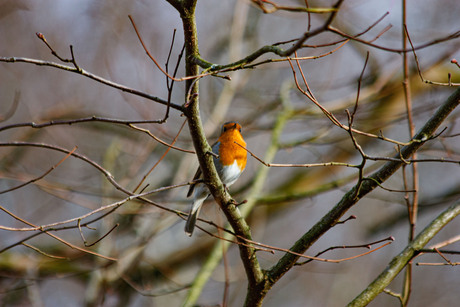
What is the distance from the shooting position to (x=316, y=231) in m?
2.60

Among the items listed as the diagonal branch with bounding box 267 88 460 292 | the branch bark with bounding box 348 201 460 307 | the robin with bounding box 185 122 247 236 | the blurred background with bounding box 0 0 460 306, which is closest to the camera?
the diagonal branch with bounding box 267 88 460 292

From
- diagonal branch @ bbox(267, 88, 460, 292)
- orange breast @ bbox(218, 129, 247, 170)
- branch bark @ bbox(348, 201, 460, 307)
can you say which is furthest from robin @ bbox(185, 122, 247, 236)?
branch bark @ bbox(348, 201, 460, 307)

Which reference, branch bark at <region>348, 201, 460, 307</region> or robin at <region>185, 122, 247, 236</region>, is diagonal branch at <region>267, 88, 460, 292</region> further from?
robin at <region>185, 122, 247, 236</region>

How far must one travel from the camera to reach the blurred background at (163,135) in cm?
542

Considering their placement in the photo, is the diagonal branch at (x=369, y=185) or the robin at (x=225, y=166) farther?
the robin at (x=225, y=166)

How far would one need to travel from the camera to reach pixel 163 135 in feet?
17.7

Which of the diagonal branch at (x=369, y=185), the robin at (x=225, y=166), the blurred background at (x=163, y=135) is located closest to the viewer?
the diagonal branch at (x=369, y=185)

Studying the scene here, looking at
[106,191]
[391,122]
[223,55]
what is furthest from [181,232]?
[391,122]

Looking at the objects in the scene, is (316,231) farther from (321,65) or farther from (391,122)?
(321,65)

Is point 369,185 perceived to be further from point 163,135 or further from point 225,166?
point 163,135

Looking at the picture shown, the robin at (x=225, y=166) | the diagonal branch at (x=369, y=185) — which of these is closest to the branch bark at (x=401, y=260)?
the diagonal branch at (x=369, y=185)

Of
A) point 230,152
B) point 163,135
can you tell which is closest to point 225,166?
point 230,152

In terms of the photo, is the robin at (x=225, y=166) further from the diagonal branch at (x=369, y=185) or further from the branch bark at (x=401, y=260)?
the branch bark at (x=401, y=260)

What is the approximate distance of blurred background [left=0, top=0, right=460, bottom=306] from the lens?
5422 mm
